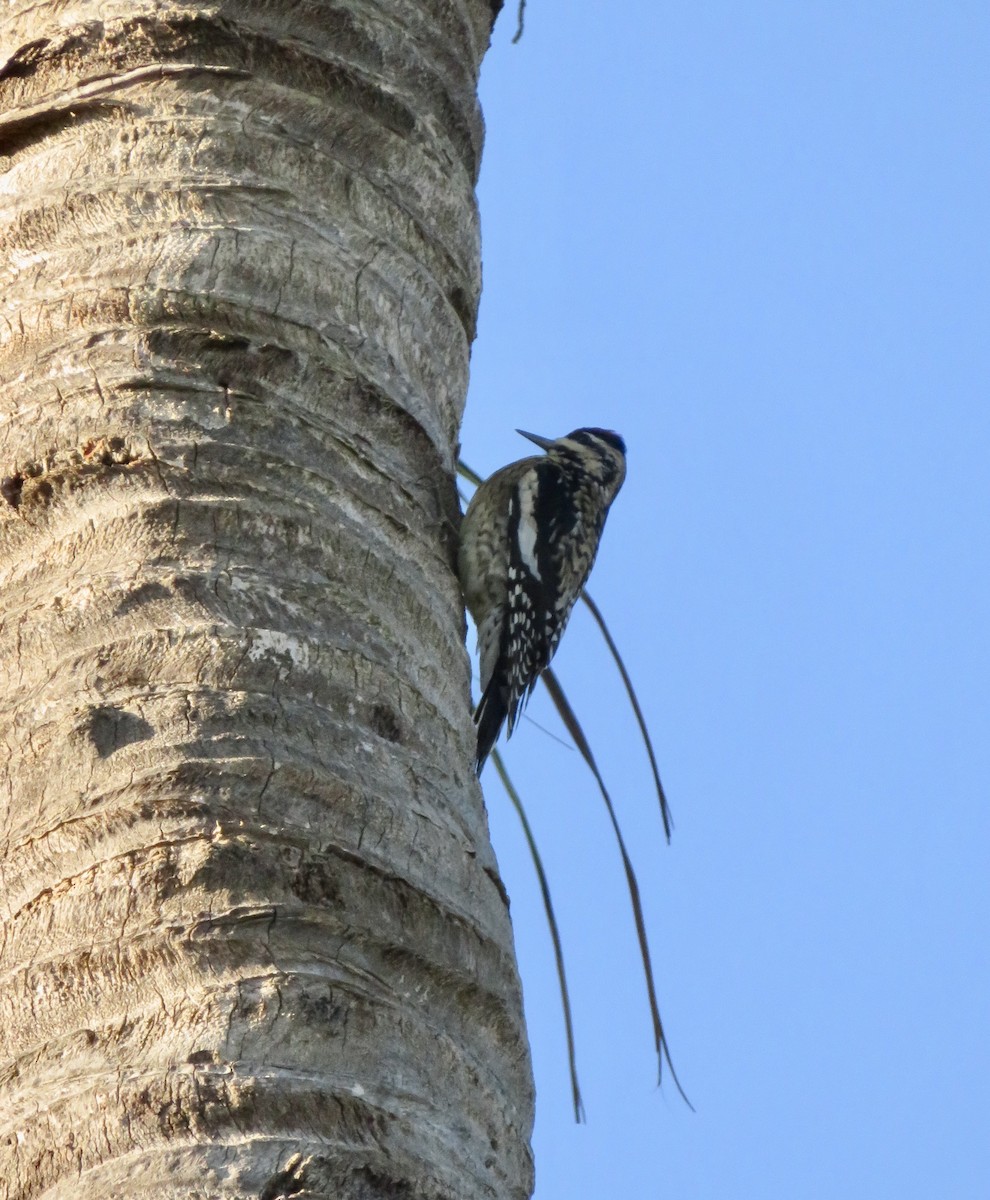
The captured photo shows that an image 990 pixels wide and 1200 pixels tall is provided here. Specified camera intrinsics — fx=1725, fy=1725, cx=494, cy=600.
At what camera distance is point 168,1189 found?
151 cm

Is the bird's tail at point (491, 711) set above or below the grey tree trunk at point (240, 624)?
above

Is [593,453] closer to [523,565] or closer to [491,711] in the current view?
[523,565]

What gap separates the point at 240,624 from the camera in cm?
200

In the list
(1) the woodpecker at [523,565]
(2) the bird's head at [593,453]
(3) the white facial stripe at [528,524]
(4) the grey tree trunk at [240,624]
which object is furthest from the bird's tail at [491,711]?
(4) the grey tree trunk at [240,624]

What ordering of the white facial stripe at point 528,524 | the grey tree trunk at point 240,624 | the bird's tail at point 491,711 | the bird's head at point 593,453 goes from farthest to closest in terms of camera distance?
the bird's head at point 593,453 → the white facial stripe at point 528,524 → the bird's tail at point 491,711 → the grey tree trunk at point 240,624

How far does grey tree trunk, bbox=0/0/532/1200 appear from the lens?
1.64m

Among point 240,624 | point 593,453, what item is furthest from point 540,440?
point 240,624

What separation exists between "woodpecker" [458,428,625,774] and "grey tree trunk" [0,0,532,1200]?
1.51 meters

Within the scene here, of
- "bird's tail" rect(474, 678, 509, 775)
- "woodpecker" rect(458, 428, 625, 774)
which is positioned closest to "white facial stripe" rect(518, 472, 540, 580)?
"woodpecker" rect(458, 428, 625, 774)

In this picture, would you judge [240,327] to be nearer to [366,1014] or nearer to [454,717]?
[454,717]

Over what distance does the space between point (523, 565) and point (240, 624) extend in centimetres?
291

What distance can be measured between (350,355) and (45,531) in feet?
1.78

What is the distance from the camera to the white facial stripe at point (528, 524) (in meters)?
4.93

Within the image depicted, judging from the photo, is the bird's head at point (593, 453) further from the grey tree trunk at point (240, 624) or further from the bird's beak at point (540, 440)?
the grey tree trunk at point (240, 624)
